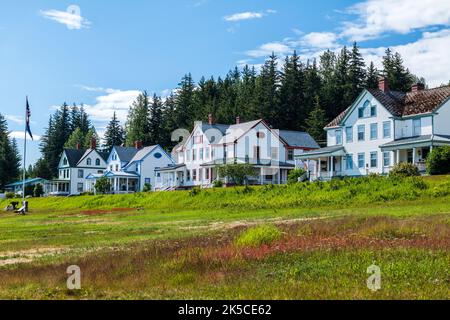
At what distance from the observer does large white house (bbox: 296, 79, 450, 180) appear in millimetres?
52188

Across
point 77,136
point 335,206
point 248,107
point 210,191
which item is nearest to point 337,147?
→ point 210,191

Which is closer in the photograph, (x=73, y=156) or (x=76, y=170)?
(x=76, y=170)

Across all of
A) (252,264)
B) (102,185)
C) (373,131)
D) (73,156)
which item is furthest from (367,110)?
(73,156)

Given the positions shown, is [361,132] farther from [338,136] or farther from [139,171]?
[139,171]

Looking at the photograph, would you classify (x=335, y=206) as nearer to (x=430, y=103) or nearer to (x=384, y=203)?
(x=384, y=203)

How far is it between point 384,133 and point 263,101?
48117 millimetres

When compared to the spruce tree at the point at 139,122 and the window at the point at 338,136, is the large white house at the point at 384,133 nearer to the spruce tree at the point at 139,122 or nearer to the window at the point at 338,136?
the window at the point at 338,136

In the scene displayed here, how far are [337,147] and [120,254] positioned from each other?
4693cm

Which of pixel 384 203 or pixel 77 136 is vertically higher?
pixel 77 136

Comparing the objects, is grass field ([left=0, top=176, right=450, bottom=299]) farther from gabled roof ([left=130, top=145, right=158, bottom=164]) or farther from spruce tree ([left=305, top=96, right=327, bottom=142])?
spruce tree ([left=305, top=96, right=327, bottom=142])

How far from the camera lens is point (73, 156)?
381 ft

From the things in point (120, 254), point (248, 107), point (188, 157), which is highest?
point (248, 107)

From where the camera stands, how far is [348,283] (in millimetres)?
10688
